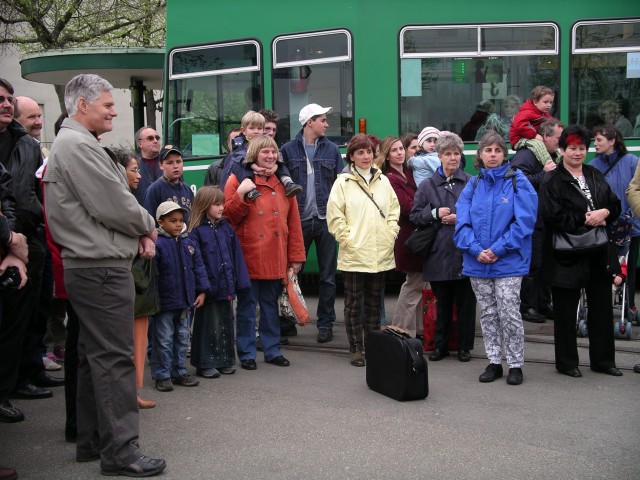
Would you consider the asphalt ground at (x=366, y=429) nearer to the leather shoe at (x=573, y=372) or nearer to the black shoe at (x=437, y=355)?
the leather shoe at (x=573, y=372)

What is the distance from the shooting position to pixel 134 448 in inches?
190

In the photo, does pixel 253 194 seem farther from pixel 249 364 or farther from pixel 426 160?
pixel 426 160

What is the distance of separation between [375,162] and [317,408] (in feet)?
9.94

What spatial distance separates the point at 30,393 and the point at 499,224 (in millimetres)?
3698

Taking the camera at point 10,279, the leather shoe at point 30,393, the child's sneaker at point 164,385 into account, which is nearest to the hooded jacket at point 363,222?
the child's sneaker at point 164,385

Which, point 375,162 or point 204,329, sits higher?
point 375,162

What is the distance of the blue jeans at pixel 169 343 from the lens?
6582 millimetres

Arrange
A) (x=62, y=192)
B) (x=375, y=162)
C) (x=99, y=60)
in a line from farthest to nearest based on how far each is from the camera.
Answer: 1. (x=99, y=60)
2. (x=375, y=162)
3. (x=62, y=192)

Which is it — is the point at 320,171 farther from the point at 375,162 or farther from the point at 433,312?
the point at 433,312

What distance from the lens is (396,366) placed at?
6.28m

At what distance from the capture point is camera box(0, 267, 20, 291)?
4809 millimetres

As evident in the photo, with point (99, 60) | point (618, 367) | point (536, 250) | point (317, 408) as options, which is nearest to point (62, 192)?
point (317, 408)

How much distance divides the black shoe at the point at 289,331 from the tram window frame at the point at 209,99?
9.98 ft

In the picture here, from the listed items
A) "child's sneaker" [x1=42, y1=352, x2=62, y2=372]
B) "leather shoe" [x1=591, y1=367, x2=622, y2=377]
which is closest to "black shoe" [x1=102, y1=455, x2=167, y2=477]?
"child's sneaker" [x1=42, y1=352, x2=62, y2=372]
